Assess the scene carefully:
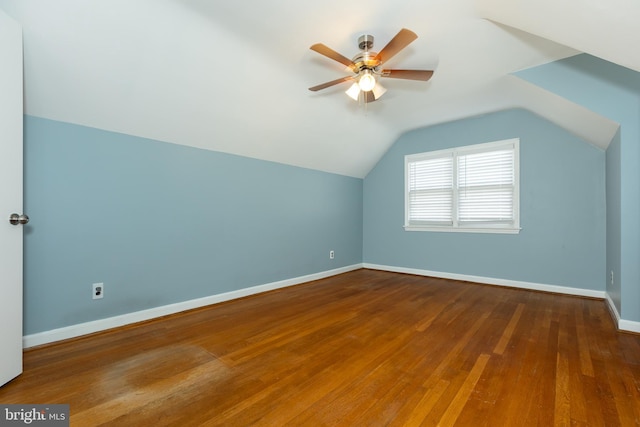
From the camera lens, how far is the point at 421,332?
7.76 ft

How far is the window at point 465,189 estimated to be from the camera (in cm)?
391

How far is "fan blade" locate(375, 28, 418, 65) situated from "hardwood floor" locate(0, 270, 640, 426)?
230 cm

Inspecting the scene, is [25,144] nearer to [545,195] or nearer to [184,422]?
[184,422]

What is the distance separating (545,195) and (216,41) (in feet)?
14.3

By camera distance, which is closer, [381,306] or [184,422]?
[184,422]

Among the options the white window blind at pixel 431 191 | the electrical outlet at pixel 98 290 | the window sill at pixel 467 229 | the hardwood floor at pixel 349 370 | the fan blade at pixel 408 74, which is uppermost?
the fan blade at pixel 408 74

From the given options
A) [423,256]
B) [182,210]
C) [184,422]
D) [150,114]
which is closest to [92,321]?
[182,210]

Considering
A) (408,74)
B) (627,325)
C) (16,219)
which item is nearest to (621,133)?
(627,325)

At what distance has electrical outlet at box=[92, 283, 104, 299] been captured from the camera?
2.31 metres

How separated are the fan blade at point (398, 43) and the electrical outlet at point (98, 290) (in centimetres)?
311

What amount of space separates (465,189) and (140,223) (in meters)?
4.40
